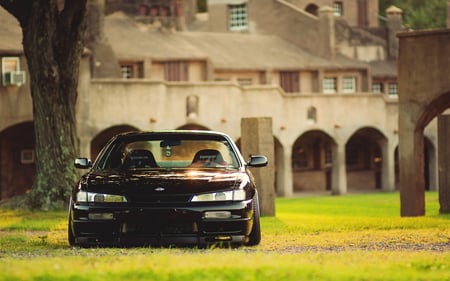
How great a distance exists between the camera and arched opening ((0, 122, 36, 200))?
51.4m

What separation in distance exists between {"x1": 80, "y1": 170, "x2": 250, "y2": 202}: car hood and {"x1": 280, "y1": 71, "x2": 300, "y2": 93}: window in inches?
1954

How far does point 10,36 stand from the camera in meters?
48.7

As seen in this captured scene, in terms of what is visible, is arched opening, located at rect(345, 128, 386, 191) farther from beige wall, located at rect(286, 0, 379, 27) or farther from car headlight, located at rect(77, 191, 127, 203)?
car headlight, located at rect(77, 191, 127, 203)

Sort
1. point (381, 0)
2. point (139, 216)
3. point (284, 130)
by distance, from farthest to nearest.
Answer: point (381, 0) → point (284, 130) → point (139, 216)

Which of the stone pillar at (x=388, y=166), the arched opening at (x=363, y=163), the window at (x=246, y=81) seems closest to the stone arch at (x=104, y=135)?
the window at (x=246, y=81)

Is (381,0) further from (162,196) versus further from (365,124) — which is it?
(162,196)

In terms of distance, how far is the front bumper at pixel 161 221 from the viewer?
1529 centimetres

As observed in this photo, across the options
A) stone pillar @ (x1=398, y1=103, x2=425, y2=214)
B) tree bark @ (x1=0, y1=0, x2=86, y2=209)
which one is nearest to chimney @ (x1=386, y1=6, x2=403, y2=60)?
stone pillar @ (x1=398, y1=103, x2=425, y2=214)

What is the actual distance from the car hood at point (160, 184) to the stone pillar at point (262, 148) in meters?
12.5

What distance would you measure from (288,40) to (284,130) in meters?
12.3

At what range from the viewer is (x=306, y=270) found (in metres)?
11.9

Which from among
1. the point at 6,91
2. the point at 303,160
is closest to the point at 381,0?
the point at 303,160

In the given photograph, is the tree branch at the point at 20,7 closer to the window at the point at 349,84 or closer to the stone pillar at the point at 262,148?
the stone pillar at the point at 262,148

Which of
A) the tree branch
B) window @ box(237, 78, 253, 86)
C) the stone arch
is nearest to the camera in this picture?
the tree branch
